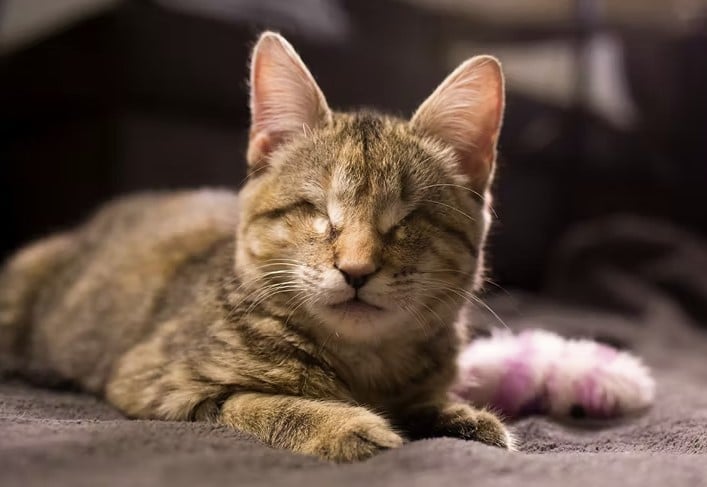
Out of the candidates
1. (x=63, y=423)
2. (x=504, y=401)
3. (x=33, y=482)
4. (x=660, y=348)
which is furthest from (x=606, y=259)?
(x=33, y=482)

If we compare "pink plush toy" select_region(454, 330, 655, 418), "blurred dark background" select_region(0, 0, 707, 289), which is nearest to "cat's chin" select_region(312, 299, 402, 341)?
"pink plush toy" select_region(454, 330, 655, 418)

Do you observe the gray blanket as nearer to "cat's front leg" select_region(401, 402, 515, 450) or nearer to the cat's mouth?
"cat's front leg" select_region(401, 402, 515, 450)

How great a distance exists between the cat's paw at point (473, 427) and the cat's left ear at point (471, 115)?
437mm

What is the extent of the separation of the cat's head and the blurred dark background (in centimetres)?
75

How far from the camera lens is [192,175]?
231 centimetres

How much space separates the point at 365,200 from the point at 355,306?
0.58ft

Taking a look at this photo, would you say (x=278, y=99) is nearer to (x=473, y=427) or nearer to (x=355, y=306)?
(x=355, y=306)

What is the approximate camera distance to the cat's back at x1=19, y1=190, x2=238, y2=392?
59.5 inches

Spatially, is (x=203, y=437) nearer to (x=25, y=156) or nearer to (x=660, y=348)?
(x=660, y=348)

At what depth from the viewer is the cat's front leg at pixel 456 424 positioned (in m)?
1.09

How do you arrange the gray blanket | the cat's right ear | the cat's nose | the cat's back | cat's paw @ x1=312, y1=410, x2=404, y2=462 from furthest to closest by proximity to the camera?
the cat's back < the cat's right ear < the cat's nose < cat's paw @ x1=312, y1=410, x2=404, y2=462 < the gray blanket

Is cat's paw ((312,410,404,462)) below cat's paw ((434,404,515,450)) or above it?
above

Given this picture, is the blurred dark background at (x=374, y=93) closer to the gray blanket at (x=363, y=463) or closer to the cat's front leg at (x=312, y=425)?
the gray blanket at (x=363, y=463)

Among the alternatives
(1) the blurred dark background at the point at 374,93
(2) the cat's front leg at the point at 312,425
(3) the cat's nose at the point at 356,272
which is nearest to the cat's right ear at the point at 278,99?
(3) the cat's nose at the point at 356,272
